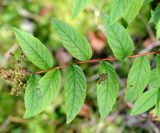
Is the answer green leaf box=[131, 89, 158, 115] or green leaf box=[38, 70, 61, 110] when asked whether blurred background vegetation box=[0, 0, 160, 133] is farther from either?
green leaf box=[38, 70, 61, 110]

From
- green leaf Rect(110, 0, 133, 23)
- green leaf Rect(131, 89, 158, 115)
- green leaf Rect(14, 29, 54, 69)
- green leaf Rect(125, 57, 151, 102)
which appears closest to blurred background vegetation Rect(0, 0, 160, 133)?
green leaf Rect(131, 89, 158, 115)

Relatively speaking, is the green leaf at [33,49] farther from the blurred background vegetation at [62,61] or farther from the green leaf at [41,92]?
the blurred background vegetation at [62,61]

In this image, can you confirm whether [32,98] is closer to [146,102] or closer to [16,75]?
[16,75]

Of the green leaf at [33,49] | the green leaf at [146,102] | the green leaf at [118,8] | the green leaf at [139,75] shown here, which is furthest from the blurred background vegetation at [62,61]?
the green leaf at [118,8]

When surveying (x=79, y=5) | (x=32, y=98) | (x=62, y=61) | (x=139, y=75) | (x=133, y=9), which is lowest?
(x=62, y=61)

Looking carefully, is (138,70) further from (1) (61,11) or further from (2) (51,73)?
(1) (61,11)

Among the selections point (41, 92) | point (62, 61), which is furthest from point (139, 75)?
point (62, 61)

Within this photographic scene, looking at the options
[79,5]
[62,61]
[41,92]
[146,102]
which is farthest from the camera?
[62,61]

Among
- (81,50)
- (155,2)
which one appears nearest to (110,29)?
(81,50)
